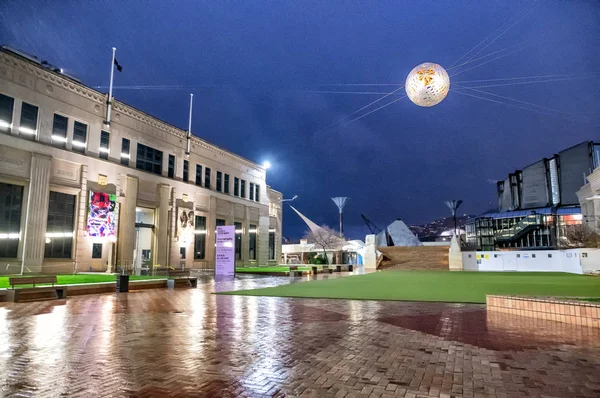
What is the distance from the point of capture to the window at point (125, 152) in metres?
33.0

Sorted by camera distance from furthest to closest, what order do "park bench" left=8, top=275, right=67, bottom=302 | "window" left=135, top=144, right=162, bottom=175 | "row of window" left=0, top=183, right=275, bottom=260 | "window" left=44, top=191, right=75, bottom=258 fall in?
"window" left=135, top=144, right=162, bottom=175 → "window" left=44, top=191, right=75, bottom=258 → "row of window" left=0, top=183, right=275, bottom=260 → "park bench" left=8, top=275, right=67, bottom=302

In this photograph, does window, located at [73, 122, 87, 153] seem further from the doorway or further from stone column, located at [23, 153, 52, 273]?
the doorway

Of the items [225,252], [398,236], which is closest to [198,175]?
[225,252]

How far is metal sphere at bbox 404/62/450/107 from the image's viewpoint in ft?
34.5

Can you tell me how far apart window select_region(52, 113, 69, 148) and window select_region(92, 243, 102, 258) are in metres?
7.38

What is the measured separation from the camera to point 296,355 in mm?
5602

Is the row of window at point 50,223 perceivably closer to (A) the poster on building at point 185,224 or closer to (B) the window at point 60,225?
(B) the window at point 60,225

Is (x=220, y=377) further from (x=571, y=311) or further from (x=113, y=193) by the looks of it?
(x=113, y=193)

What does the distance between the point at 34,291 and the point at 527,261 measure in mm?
33866

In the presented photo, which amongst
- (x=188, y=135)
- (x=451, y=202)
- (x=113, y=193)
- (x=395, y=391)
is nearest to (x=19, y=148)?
(x=113, y=193)

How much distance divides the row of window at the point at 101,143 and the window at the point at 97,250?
22.5ft

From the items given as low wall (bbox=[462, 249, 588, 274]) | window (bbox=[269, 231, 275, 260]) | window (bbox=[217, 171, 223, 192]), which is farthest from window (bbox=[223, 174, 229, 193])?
low wall (bbox=[462, 249, 588, 274])

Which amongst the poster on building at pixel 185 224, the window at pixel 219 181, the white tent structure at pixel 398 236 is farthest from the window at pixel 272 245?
the white tent structure at pixel 398 236

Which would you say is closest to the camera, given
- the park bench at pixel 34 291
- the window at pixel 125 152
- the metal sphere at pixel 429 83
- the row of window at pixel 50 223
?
the metal sphere at pixel 429 83
